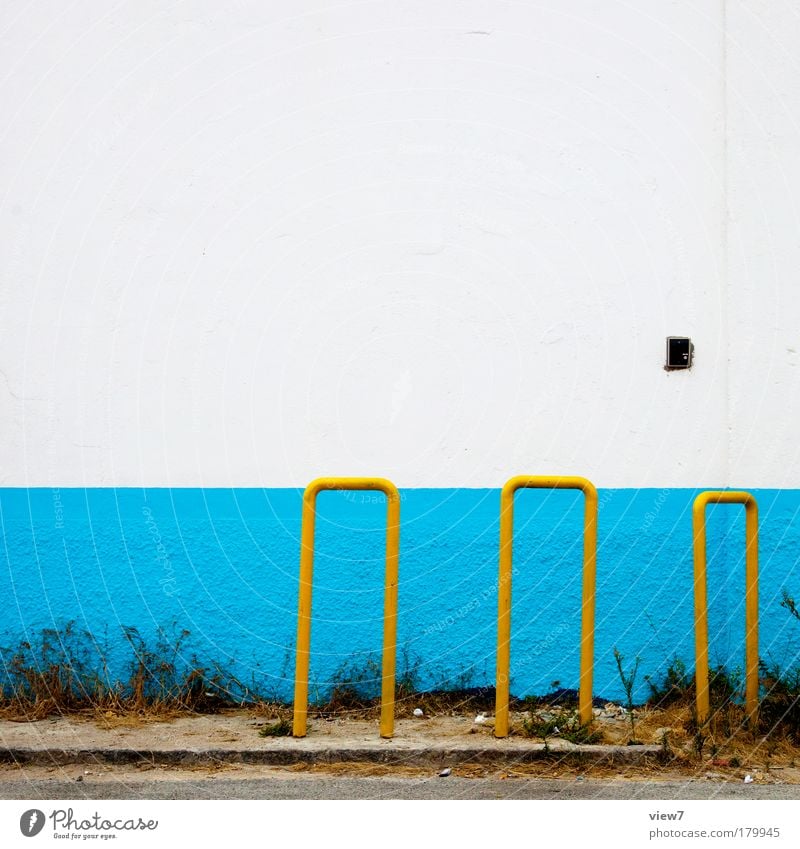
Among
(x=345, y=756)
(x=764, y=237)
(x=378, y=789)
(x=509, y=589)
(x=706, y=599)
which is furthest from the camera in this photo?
(x=764, y=237)

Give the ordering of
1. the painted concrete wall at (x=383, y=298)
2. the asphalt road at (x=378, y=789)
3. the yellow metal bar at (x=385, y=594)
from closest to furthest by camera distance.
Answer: the asphalt road at (x=378, y=789), the yellow metal bar at (x=385, y=594), the painted concrete wall at (x=383, y=298)

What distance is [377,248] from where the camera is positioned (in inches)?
193

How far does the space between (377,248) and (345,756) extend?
89.5 inches

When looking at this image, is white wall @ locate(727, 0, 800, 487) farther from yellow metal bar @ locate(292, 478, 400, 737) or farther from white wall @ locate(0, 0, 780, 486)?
yellow metal bar @ locate(292, 478, 400, 737)

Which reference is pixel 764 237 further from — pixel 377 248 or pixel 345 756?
pixel 345 756

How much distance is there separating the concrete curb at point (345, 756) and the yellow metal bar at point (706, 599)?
1.24ft

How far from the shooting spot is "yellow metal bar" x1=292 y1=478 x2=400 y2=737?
4.13 m

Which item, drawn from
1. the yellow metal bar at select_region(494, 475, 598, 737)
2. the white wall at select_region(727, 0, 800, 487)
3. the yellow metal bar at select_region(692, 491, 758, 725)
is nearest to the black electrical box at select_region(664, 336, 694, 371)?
the white wall at select_region(727, 0, 800, 487)

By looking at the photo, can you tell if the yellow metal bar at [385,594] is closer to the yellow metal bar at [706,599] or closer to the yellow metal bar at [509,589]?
the yellow metal bar at [509,589]

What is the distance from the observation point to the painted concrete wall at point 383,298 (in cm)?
482

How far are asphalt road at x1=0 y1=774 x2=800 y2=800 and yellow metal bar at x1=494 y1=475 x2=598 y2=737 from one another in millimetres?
395

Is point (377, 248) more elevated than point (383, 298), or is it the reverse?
point (377, 248)

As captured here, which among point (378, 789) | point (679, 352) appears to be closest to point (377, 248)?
point (679, 352)

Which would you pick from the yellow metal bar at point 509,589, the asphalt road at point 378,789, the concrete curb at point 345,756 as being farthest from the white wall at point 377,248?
the asphalt road at point 378,789
